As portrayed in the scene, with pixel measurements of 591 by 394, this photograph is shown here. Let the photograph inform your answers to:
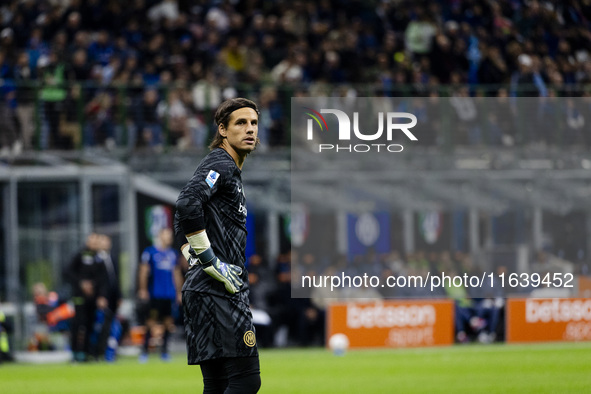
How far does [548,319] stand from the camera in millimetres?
15234

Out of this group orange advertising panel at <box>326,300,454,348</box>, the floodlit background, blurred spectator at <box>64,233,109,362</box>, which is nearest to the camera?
the floodlit background

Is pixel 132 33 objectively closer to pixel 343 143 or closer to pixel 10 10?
pixel 10 10

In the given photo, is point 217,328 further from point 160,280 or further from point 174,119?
point 174,119

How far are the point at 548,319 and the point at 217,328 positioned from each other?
35.8 ft

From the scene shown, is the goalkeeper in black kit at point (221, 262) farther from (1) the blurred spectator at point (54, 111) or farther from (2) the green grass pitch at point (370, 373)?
(1) the blurred spectator at point (54, 111)

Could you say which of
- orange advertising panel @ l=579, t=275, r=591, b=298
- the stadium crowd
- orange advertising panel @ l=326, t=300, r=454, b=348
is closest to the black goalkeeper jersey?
orange advertising panel @ l=579, t=275, r=591, b=298

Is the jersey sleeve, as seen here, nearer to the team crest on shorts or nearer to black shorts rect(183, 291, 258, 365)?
black shorts rect(183, 291, 258, 365)

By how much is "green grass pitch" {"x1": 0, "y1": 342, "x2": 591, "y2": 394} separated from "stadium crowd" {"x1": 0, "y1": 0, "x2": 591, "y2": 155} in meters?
3.70

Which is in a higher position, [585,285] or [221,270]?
[221,270]

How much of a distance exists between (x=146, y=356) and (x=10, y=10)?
7666 millimetres

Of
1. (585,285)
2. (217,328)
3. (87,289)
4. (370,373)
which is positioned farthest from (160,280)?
(217,328)

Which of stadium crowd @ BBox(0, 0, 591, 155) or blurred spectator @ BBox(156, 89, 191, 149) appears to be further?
blurred spectator @ BBox(156, 89, 191, 149)

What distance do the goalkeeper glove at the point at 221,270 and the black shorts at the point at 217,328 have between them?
0.25 feet

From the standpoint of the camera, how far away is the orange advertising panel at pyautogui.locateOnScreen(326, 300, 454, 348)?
16.8 meters
